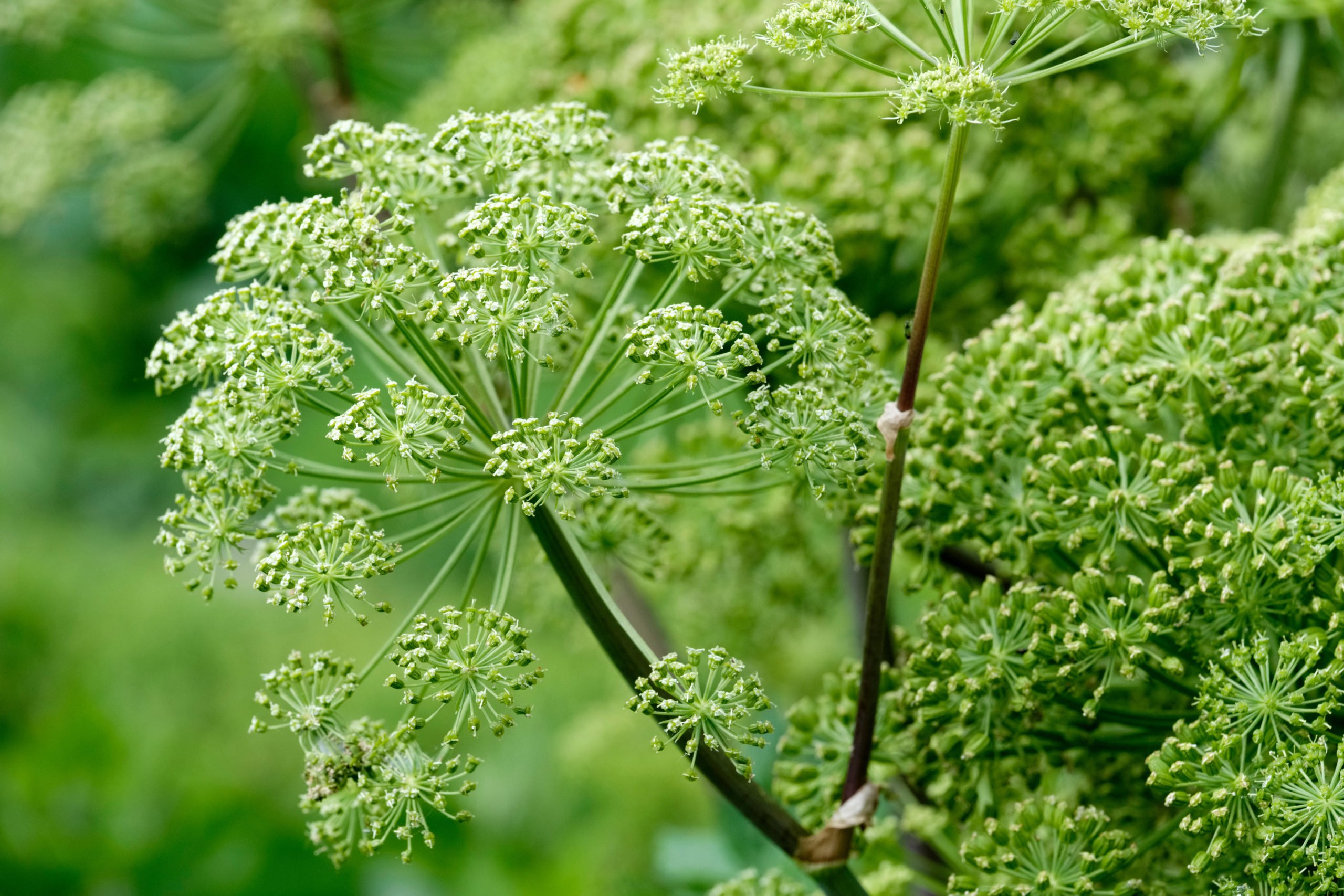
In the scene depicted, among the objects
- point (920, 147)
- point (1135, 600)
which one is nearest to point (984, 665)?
point (1135, 600)

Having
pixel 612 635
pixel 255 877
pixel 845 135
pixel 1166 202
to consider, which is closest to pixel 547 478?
pixel 612 635

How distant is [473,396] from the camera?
1.00 m

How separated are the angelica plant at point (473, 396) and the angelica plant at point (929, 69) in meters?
0.09

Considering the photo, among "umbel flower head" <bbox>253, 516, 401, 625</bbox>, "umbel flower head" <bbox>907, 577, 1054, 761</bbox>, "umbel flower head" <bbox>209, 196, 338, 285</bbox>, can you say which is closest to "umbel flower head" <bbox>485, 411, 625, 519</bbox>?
"umbel flower head" <bbox>253, 516, 401, 625</bbox>

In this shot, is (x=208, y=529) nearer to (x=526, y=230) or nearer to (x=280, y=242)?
(x=280, y=242)

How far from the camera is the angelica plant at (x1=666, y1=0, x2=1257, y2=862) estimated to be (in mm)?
735

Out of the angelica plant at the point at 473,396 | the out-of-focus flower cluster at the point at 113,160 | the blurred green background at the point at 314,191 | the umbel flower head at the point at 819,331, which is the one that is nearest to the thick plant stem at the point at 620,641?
the angelica plant at the point at 473,396

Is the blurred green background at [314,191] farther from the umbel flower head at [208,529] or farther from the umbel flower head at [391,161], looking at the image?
the umbel flower head at [208,529]

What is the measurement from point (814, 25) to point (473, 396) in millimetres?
411

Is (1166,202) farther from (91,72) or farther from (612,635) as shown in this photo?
(91,72)

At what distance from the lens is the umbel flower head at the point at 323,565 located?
2.68ft

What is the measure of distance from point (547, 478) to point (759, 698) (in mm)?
209

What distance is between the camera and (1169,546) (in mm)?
918

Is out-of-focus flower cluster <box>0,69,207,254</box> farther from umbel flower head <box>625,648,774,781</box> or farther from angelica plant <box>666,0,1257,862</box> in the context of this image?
umbel flower head <box>625,648,774,781</box>
